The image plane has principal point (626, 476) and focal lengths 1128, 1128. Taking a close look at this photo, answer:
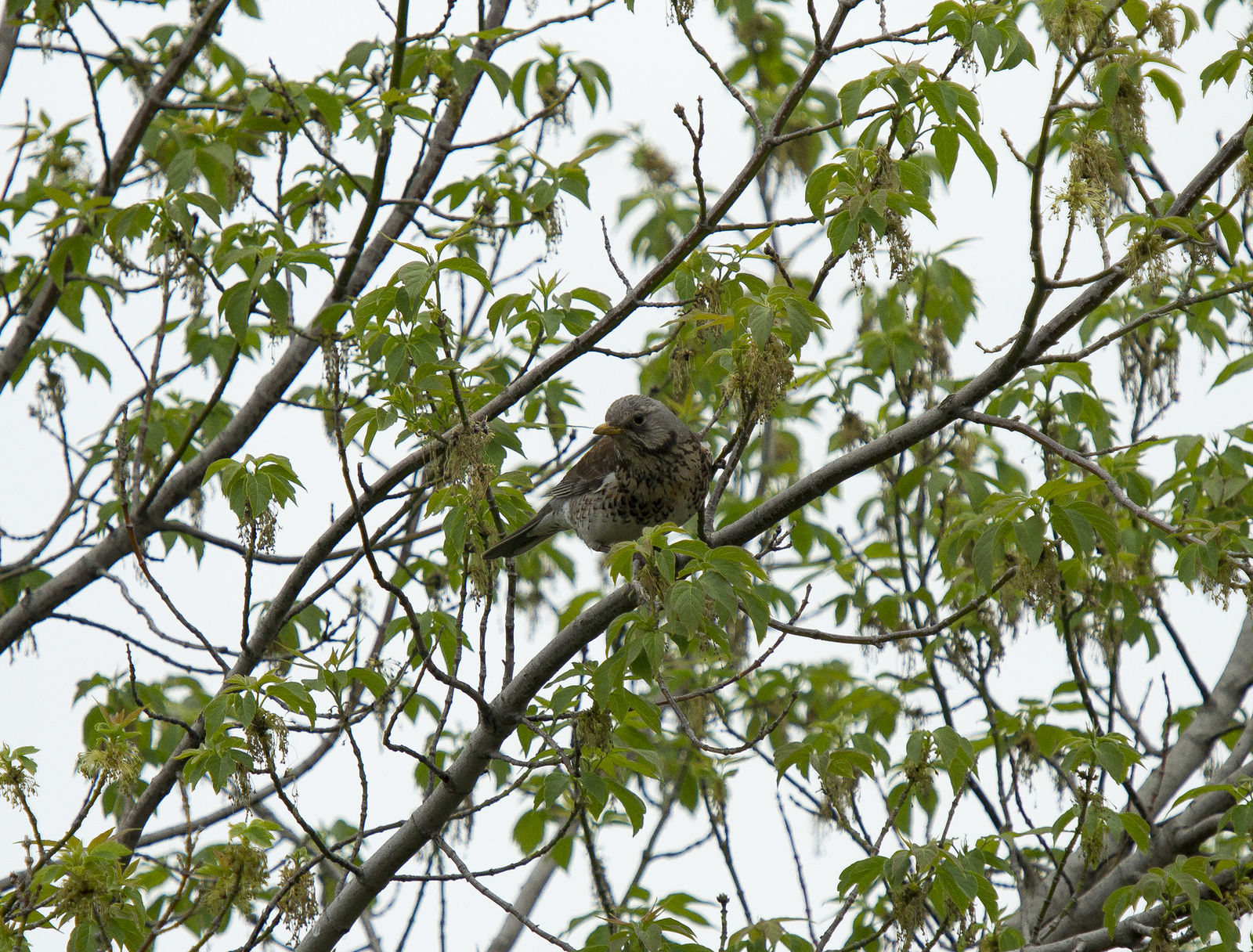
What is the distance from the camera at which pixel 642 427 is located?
5.43 m

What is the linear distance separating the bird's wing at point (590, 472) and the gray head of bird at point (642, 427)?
0.80 feet

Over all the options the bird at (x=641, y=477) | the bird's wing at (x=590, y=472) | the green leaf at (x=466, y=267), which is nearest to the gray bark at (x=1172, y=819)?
the bird at (x=641, y=477)

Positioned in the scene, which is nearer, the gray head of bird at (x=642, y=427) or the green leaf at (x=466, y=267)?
the green leaf at (x=466, y=267)

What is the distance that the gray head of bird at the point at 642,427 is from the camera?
5.41m

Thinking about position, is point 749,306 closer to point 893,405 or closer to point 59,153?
point 893,405

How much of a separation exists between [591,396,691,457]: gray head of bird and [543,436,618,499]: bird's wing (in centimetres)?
24

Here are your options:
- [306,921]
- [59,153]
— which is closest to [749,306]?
[306,921]

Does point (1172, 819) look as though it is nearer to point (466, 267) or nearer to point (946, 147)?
point (946, 147)

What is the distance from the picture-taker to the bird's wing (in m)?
5.79

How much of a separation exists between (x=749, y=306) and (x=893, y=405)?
3.66 metres

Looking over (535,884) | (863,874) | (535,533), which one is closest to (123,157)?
(535,533)

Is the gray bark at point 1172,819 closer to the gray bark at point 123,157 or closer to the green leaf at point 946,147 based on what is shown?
the green leaf at point 946,147

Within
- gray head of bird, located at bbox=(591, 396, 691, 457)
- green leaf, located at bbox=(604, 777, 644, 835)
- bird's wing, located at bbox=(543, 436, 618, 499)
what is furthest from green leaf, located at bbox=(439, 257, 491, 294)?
bird's wing, located at bbox=(543, 436, 618, 499)

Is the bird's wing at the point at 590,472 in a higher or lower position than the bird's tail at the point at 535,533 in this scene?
higher
